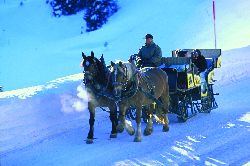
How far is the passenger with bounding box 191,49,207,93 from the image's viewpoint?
1553 cm

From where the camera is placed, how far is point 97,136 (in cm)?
1252

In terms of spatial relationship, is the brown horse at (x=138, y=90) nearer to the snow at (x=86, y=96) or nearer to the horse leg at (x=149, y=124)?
the horse leg at (x=149, y=124)

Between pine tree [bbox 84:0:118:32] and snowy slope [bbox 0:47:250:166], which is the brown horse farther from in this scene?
pine tree [bbox 84:0:118:32]

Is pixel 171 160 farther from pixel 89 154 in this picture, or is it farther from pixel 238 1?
pixel 238 1

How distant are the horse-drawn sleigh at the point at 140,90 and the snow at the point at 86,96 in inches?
15.2

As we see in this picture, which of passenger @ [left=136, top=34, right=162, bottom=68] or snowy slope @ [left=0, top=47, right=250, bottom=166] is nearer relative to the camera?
snowy slope @ [left=0, top=47, right=250, bottom=166]

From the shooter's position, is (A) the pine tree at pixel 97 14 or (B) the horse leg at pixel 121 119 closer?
(B) the horse leg at pixel 121 119

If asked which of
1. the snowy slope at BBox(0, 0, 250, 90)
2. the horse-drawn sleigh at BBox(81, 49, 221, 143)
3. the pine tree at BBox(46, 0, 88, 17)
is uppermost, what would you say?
the pine tree at BBox(46, 0, 88, 17)

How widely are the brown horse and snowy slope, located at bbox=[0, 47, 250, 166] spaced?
15.4 inches

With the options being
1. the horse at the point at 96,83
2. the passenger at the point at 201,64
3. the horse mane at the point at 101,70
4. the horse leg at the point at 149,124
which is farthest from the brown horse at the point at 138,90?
the passenger at the point at 201,64

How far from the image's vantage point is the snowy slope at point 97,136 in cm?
1017

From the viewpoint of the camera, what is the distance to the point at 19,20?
125 ft

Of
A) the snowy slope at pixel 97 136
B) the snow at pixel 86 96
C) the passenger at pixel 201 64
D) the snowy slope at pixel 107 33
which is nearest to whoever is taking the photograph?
the snowy slope at pixel 97 136

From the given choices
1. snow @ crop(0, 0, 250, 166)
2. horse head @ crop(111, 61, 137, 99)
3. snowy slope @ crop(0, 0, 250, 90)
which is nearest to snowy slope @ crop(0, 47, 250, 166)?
snow @ crop(0, 0, 250, 166)
